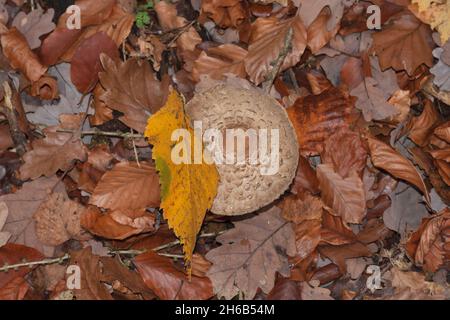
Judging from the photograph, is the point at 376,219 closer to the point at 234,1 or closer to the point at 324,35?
the point at 324,35

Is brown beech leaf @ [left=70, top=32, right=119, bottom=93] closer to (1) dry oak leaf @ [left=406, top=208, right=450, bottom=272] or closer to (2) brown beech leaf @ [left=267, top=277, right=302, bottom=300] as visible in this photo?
(2) brown beech leaf @ [left=267, top=277, right=302, bottom=300]

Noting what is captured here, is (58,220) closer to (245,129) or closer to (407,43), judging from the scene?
(245,129)

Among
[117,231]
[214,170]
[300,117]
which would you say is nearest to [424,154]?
[300,117]

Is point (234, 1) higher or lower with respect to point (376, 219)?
higher

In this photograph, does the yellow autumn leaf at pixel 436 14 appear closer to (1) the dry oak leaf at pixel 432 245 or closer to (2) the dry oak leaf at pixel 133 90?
(1) the dry oak leaf at pixel 432 245

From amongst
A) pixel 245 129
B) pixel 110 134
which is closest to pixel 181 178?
pixel 245 129

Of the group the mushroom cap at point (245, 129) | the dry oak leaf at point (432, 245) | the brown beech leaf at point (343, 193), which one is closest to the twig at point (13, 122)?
the mushroom cap at point (245, 129)

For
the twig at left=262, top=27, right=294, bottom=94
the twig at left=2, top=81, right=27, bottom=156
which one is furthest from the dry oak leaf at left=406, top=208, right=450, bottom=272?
the twig at left=2, top=81, right=27, bottom=156
